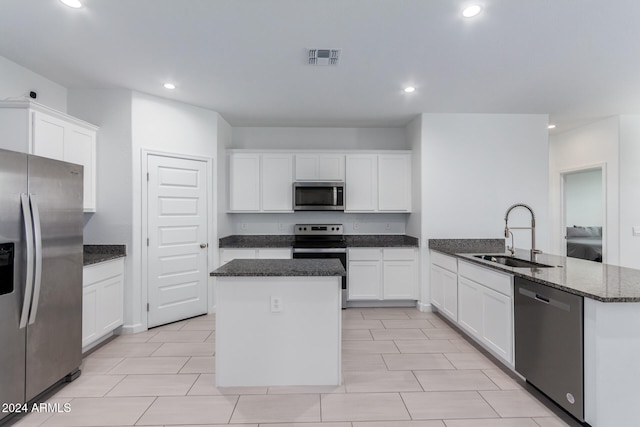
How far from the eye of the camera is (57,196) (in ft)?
7.22

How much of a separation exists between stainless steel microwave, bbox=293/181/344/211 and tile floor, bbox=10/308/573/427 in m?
1.95

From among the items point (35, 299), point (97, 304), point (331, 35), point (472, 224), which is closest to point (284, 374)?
point (35, 299)

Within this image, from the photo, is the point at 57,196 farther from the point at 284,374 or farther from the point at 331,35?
the point at 331,35

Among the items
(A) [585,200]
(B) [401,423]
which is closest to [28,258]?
(B) [401,423]

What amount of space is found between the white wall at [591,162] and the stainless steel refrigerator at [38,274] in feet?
20.5

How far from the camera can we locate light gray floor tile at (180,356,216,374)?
259cm

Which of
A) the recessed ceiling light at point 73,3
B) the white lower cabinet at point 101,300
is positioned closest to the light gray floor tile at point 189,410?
the white lower cabinet at point 101,300

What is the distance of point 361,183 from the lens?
4.58m

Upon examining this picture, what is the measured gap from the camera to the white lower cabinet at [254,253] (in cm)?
421

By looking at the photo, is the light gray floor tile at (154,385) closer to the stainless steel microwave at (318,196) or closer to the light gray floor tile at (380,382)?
the light gray floor tile at (380,382)

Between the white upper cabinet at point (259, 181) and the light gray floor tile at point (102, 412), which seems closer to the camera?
the light gray floor tile at point (102, 412)

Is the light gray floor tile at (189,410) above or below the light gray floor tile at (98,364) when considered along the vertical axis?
above

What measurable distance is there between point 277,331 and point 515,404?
171 cm

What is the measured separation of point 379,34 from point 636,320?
238 centimetres
